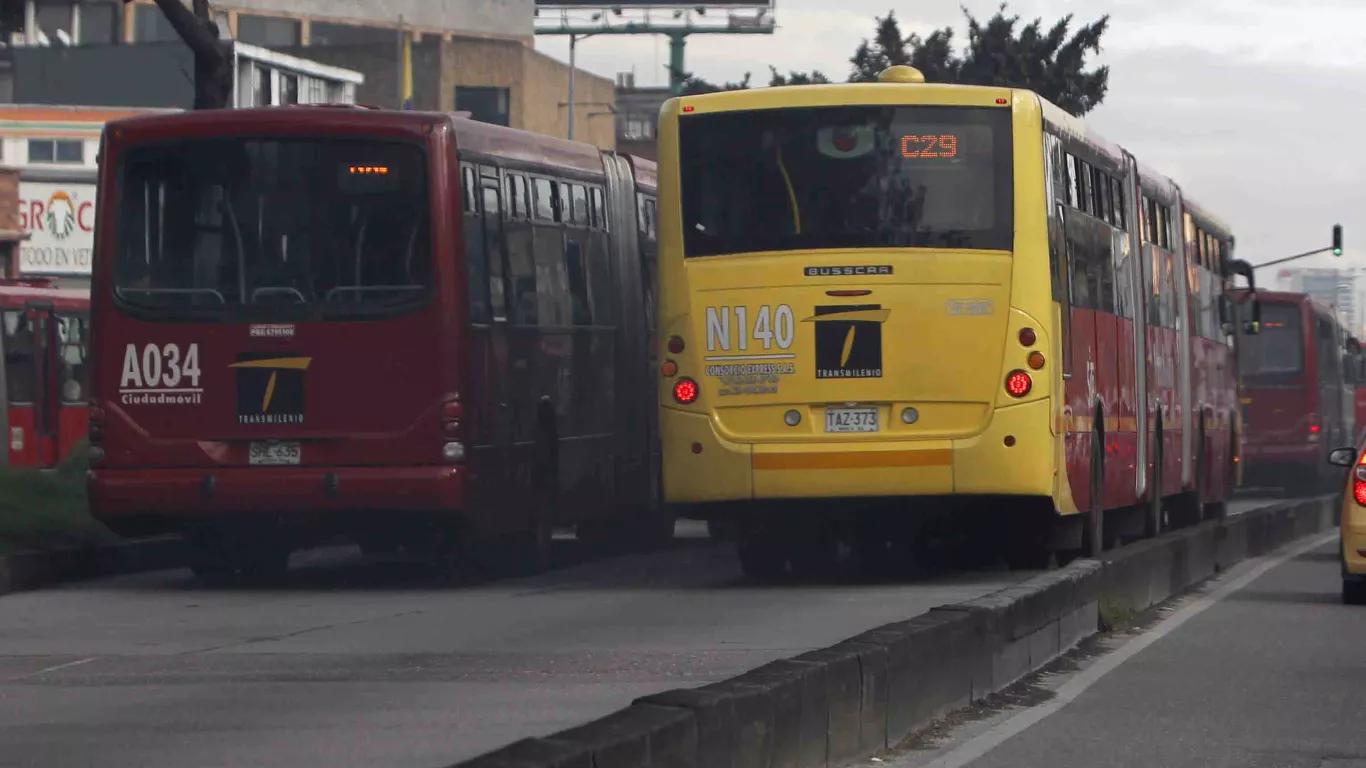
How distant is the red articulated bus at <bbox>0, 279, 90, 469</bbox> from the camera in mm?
33281

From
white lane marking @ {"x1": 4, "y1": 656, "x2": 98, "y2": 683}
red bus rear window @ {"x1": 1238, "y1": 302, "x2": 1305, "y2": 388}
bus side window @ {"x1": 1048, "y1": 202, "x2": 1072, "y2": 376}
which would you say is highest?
red bus rear window @ {"x1": 1238, "y1": 302, "x2": 1305, "y2": 388}

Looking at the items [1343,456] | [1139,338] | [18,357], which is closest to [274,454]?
[1343,456]

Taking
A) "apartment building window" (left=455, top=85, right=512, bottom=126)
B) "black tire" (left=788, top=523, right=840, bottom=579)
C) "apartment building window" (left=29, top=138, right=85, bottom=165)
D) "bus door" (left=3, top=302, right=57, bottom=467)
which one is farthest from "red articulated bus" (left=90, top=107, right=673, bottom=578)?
"apartment building window" (left=455, top=85, right=512, bottom=126)

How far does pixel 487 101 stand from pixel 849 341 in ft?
266

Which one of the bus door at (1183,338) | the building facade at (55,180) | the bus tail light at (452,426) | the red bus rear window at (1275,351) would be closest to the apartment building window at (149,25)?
the building facade at (55,180)

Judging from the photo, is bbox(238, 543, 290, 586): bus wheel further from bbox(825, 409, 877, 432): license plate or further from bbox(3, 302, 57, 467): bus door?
bbox(3, 302, 57, 467): bus door

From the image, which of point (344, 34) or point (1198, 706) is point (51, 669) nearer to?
point (1198, 706)

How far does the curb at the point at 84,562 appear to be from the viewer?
1816 centimetres

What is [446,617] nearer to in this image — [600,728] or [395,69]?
[600,728]

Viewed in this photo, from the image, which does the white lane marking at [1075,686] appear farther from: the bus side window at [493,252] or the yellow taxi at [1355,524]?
the bus side window at [493,252]

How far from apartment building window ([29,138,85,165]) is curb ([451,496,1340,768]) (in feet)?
187

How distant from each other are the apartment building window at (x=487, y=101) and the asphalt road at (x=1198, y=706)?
8062cm

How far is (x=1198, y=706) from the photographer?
11.6 m

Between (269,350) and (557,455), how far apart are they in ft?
10.0
